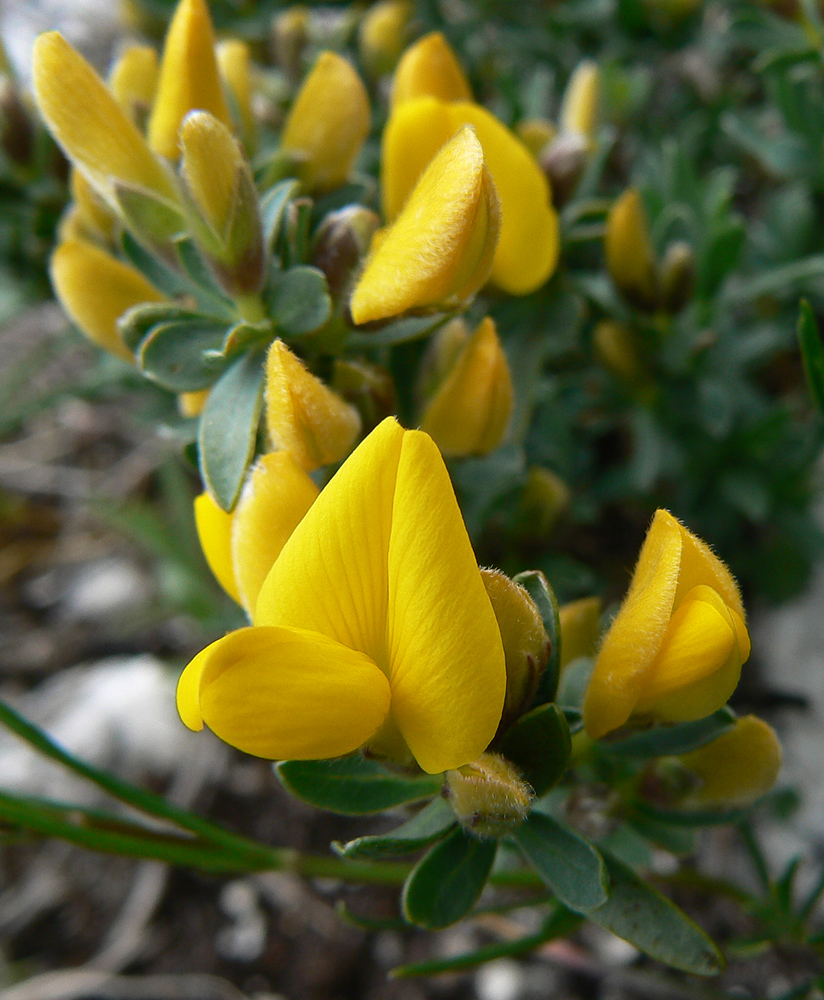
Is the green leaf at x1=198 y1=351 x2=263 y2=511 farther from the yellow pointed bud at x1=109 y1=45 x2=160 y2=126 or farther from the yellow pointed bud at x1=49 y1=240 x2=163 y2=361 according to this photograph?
the yellow pointed bud at x1=109 y1=45 x2=160 y2=126

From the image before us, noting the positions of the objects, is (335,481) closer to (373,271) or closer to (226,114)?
(373,271)

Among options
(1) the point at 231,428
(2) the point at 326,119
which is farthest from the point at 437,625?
(2) the point at 326,119

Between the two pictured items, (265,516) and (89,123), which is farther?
(89,123)

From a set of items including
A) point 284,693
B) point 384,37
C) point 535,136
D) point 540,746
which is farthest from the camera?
point 384,37

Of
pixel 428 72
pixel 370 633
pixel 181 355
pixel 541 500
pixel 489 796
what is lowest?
pixel 541 500

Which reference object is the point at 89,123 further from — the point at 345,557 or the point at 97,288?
the point at 345,557

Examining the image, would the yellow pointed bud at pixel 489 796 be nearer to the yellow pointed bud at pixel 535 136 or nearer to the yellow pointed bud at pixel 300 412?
the yellow pointed bud at pixel 300 412

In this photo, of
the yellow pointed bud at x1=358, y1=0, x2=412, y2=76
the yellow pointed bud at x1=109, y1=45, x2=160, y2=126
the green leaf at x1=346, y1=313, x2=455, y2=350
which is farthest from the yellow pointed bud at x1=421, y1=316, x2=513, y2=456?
the yellow pointed bud at x1=358, y1=0, x2=412, y2=76
